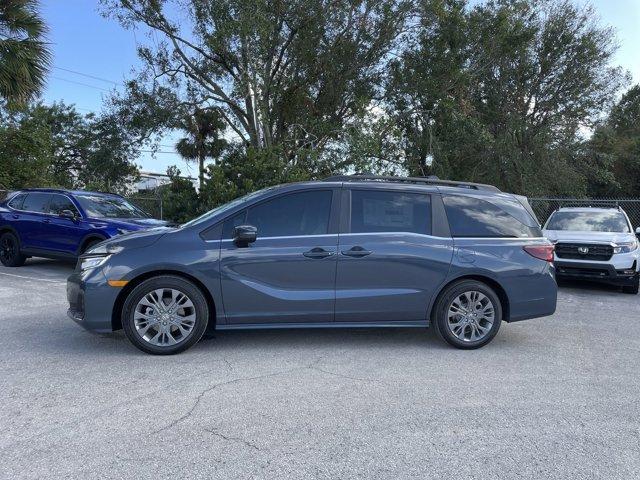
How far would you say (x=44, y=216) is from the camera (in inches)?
419

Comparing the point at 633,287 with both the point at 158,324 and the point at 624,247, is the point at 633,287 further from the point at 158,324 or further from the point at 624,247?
the point at 158,324

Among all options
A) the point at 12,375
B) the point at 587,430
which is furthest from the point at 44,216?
the point at 587,430

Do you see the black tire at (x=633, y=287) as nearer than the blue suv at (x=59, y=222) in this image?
Yes

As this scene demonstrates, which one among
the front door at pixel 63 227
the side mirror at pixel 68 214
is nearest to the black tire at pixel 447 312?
the front door at pixel 63 227

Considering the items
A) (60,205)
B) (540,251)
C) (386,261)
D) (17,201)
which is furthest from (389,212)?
(17,201)

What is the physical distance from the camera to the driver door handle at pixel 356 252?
17.5 ft

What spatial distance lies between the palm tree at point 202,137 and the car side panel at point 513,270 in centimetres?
1677

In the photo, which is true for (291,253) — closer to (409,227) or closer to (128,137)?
(409,227)

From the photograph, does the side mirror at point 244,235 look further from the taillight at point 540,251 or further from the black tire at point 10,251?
the black tire at point 10,251

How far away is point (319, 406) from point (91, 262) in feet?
9.11

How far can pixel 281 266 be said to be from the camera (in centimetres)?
527

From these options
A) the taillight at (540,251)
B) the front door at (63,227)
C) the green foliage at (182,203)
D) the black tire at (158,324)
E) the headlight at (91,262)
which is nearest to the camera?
the black tire at (158,324)

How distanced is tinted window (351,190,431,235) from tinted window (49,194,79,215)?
689 centimetres

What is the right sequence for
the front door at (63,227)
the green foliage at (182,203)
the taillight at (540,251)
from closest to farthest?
the taillight at (540,251) → the front door at (63,227) → the green foliage at (182,203)
